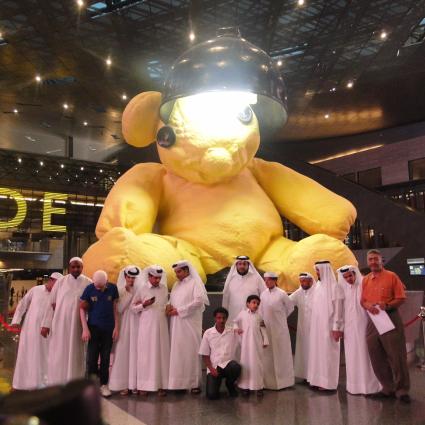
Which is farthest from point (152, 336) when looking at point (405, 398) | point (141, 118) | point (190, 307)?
point (141, 118)

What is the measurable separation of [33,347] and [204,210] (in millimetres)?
2326

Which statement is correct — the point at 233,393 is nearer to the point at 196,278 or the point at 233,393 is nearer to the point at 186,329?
the point at 186,329

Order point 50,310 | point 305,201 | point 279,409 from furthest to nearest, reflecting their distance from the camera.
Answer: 1. point 305,201
2. point 50,310
3. point 279,409

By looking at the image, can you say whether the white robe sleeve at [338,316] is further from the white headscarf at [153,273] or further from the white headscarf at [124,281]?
the white headscarf at [124,281]

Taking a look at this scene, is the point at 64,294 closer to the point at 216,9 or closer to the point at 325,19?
the point at 216,9

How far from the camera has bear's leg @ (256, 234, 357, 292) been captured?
5.56 meters

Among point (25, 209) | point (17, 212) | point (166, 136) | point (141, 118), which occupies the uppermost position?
point (25, 209)

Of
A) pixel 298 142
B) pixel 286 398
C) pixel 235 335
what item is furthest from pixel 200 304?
pixel 298 142

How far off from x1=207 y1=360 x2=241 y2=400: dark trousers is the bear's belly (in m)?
1.71

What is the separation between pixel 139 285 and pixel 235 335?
3.23 ft

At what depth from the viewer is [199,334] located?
4570 mm

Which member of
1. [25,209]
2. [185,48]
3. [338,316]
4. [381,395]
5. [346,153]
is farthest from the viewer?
[346,153]

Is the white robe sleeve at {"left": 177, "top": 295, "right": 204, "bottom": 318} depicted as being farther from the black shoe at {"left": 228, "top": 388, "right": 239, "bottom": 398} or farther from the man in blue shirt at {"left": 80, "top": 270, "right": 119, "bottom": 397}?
the black shoe at {"left": 228, "top": 388, "right": 239, "bottom": 398}

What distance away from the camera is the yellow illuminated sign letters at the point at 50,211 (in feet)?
64.8
